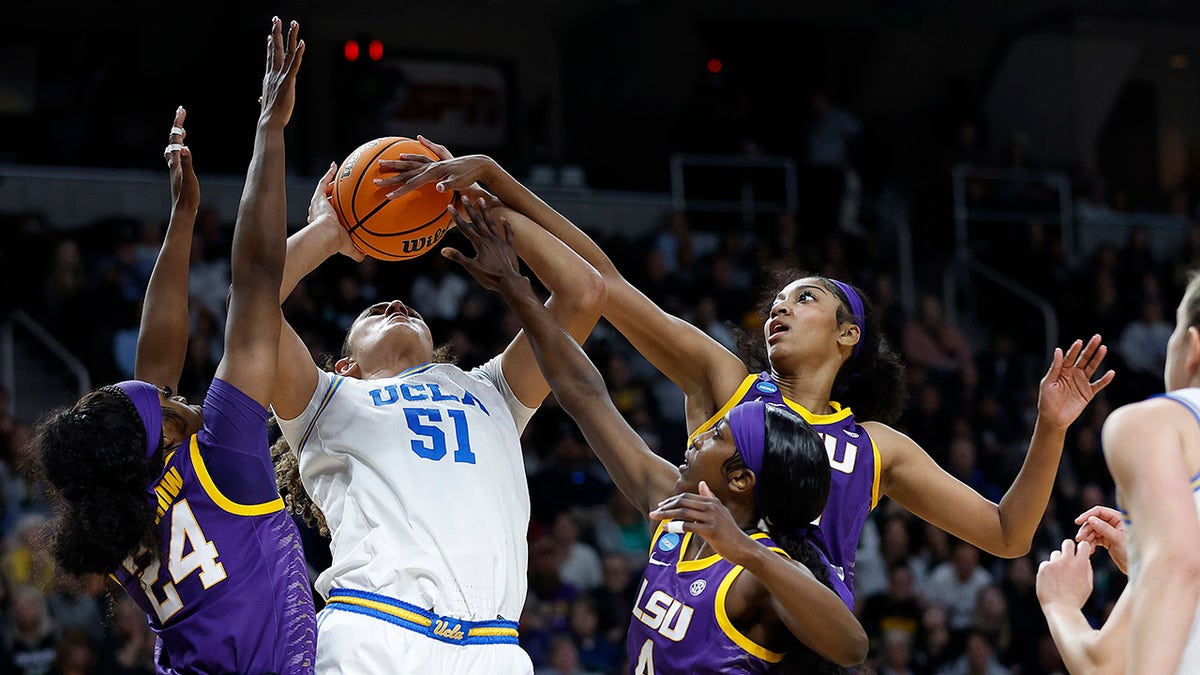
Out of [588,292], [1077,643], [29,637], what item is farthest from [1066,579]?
[29,637]

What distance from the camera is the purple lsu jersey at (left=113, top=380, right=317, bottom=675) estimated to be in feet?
11.3

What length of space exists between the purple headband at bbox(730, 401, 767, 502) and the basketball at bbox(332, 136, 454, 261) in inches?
47.6

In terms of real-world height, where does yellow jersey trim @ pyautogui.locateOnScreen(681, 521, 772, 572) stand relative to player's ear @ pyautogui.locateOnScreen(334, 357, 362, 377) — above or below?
below

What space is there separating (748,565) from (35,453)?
5.53 feet

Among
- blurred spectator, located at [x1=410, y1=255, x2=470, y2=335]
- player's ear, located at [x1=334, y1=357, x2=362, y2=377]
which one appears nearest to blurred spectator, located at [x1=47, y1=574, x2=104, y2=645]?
blurred spectator, located at [x1=410, y1=255, x2=470, y2=335]

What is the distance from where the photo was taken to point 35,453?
343 centimetres


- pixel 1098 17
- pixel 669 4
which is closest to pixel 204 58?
pixel 669 4

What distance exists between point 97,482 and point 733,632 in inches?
59.3

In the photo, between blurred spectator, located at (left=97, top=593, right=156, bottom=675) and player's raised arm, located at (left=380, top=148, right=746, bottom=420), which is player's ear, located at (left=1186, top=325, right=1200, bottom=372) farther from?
blurred spectator, located at (left=97, top=593, right=156, bottom=675)

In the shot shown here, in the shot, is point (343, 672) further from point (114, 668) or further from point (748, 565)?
point (114, 668)

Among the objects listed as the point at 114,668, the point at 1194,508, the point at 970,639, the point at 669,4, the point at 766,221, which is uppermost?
the point at 669,4

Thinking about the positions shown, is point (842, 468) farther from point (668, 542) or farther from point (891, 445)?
point (668, 542)

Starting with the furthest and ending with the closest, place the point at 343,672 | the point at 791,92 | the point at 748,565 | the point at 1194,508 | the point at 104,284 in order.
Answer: the point at 791,92
the point at 104,284
the point at 343,672
the point at 748,565
the point at 1194,508

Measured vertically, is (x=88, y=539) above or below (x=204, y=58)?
below
